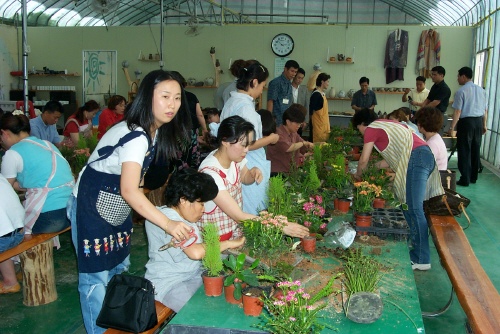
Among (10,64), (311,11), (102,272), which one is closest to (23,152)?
(102,272)

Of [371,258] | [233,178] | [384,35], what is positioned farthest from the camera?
[384,35]

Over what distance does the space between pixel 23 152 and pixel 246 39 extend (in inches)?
373

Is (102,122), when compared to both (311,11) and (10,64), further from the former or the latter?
(311,11)

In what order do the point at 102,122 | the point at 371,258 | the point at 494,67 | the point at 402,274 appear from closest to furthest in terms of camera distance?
the point at 402,274
the point at 371,258
the point at 102,122
the point at 494,67

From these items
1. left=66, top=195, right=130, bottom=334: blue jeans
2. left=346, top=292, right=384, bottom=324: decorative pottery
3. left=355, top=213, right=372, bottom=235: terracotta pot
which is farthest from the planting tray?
left=66, top=195, right=130, bottom=334: blue jeans

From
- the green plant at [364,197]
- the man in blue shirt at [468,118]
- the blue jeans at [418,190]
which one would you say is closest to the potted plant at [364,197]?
the green plant at [364,197]

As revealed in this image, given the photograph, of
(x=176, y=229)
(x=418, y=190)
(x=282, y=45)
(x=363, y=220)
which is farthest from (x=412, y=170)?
(x=282, y=45)

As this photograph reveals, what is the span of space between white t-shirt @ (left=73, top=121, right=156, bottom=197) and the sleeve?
54.2 inches

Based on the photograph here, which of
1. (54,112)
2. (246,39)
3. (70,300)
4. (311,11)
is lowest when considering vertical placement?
(70,300)

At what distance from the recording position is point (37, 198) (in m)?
3.60

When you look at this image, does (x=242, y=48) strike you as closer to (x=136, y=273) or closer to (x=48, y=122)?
(x=48, y=122)

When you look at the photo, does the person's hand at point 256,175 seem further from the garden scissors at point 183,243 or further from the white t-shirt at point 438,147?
the white t-shirt at point 438,147

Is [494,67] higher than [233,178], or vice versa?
[494,67]

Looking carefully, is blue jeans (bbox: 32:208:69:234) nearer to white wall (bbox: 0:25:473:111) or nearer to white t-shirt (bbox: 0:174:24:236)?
white t-shirt (bbox: 0:174:24:236)
